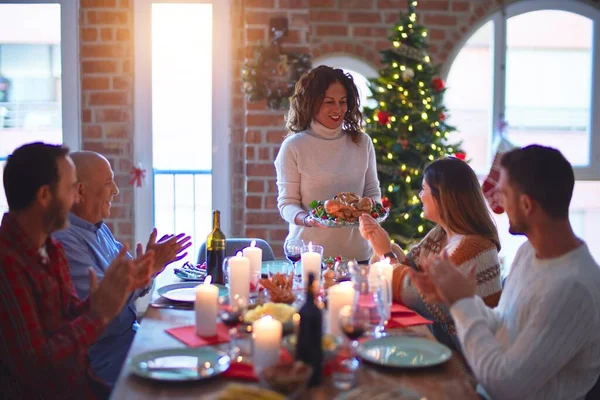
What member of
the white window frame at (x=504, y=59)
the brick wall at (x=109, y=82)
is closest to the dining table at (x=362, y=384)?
the brick wall at (x=109, y=82)

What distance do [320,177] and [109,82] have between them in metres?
2.09

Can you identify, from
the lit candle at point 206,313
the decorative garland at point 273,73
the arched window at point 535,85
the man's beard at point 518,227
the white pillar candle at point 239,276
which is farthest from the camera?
the arched window at point 535,85

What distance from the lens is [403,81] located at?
429 centimetres

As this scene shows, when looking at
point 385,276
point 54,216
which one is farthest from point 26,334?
point 385,276

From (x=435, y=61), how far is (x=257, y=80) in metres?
1.50

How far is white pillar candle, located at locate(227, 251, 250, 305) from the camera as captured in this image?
7.13 ft

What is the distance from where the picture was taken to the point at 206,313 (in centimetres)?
191

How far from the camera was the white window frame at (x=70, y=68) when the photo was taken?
4.52 metres

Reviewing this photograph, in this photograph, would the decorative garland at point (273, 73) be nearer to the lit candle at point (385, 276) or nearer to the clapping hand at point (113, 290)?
the lit candle at point (385, 276)

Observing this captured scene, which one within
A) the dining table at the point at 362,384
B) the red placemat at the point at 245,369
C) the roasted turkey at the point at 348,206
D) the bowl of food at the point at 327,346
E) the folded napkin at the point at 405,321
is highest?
the roasted turkey at the point at 348,206

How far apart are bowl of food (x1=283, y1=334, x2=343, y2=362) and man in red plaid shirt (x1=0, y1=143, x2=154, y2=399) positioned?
531mm

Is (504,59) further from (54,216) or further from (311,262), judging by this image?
(54,216)

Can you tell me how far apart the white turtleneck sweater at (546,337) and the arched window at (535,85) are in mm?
3441

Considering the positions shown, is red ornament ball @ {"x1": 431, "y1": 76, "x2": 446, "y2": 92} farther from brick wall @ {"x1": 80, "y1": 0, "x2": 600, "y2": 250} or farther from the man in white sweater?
the man in white sweater
